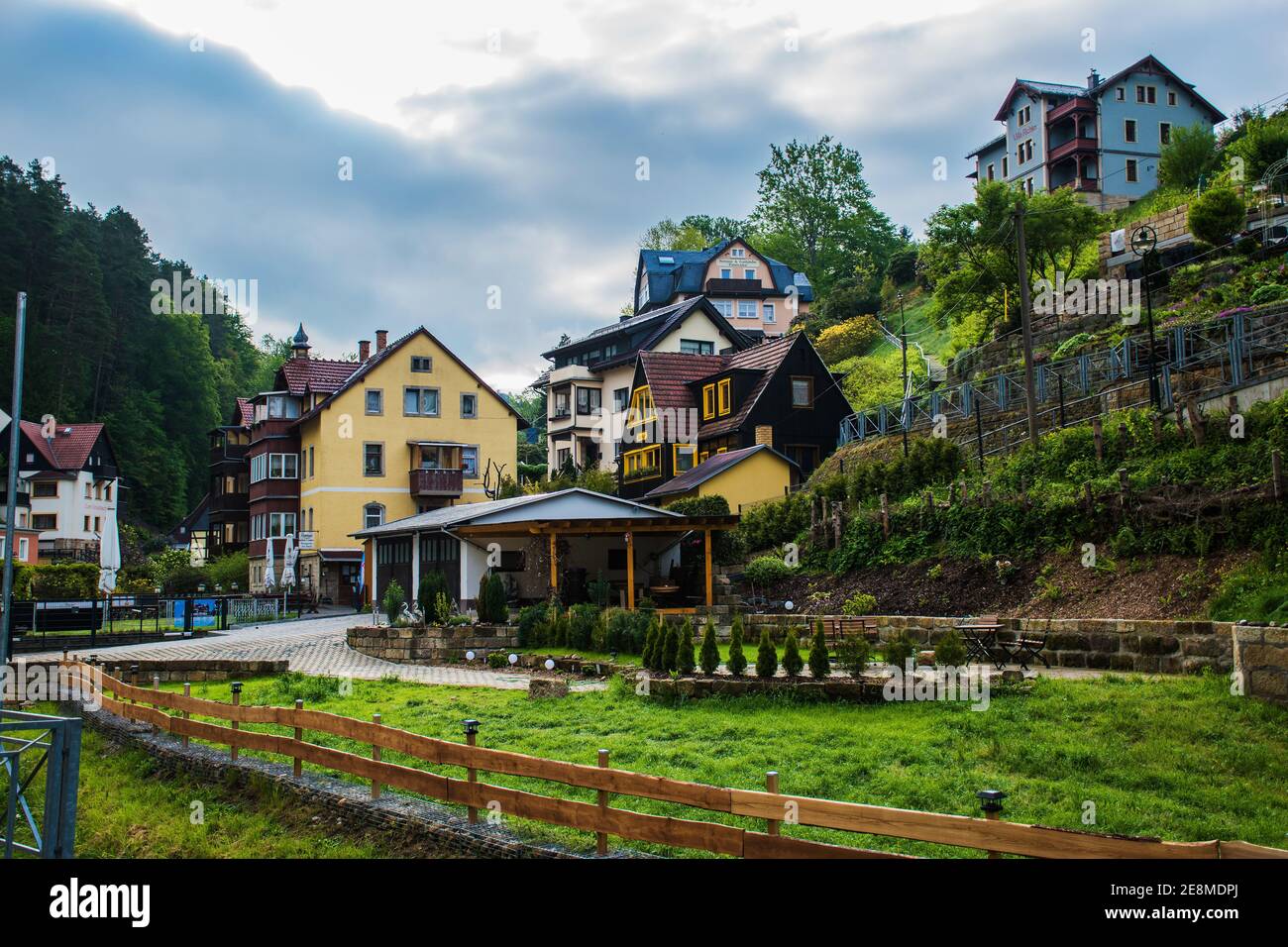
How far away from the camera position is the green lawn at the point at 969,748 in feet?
31.9

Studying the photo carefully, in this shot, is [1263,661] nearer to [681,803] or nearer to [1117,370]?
[681,803]

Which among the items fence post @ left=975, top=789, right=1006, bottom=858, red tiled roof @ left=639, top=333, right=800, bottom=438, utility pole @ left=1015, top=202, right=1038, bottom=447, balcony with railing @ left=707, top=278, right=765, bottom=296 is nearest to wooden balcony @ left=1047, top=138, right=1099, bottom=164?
balcony with railing @ left=707, top=278, right=765, bottom=296

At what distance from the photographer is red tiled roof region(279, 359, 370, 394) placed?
185 ft

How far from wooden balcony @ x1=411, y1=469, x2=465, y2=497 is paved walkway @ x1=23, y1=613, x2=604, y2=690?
19.6 metres

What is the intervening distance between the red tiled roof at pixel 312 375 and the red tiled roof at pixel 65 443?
57.7 ft

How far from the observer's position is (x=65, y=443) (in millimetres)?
67688

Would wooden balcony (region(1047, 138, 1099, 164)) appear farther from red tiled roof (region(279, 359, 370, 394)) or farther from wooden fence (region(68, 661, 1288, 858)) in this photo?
wooden fence (region(68, 661, 1288, 858))

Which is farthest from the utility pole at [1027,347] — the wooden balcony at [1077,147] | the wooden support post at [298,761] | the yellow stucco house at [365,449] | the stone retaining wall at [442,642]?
the wooden balcony at [1077,147]

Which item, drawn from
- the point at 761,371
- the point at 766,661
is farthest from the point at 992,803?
the point at 761,371

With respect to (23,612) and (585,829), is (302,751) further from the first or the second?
(23,612)

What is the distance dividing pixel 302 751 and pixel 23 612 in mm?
19902

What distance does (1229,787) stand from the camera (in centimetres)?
1023

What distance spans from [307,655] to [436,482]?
27.5m

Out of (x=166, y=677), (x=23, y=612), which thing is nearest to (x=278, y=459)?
(x=23, y=612)
